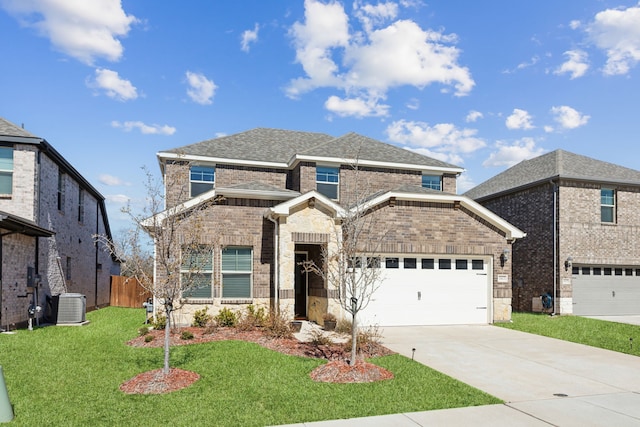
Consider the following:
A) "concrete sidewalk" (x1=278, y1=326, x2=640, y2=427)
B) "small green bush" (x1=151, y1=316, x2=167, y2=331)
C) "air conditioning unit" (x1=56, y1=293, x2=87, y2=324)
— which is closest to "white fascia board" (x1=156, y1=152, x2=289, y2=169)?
"air conditioning unit" (x1=56, y1=293, x2=87, y2=324)

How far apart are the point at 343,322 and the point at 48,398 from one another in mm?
7775

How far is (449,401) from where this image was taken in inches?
289

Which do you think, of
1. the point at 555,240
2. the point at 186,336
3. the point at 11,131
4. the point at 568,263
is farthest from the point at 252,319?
the point at 568,263

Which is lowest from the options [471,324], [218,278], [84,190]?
[471,324]

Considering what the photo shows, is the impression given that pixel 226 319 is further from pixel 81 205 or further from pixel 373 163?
pixel 81 205

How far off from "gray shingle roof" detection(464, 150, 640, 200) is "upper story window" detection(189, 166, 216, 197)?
1459cm

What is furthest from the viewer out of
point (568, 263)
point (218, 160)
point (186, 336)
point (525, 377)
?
point (568, 263)

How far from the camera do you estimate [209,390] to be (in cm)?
787

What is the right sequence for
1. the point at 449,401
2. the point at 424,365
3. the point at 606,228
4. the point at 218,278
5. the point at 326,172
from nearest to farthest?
the point at 449,401 → the point at 424,365 → the point at 218,278 → the point at 326,172 → the point at 606,228

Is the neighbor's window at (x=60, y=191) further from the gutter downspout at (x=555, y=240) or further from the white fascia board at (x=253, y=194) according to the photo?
the gutter downspout at (x=555, y=240)

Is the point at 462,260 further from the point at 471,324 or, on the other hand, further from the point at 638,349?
the point at 638,349

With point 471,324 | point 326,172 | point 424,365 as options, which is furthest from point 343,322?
point 326,172

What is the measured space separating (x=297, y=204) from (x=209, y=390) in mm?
7438

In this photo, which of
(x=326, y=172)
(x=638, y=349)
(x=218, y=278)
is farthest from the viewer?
(x=326, y=172)
